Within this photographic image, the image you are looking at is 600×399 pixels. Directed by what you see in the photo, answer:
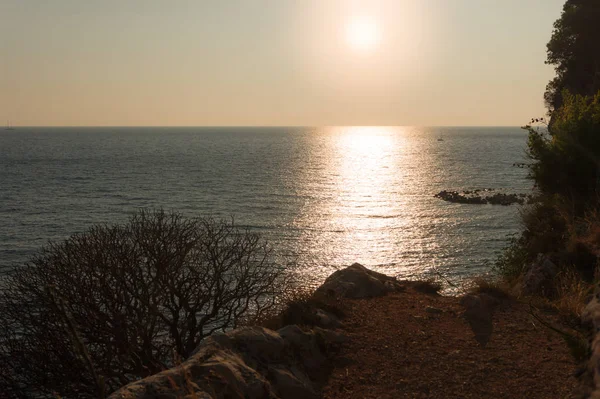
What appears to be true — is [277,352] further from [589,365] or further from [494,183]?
[494,183]

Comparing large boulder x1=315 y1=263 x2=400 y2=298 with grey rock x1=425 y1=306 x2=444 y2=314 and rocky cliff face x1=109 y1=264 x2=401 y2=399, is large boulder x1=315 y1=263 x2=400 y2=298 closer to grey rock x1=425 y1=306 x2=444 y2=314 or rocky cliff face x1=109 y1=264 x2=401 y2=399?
grey rock x1=425 y1=306 x2=444 y2=314

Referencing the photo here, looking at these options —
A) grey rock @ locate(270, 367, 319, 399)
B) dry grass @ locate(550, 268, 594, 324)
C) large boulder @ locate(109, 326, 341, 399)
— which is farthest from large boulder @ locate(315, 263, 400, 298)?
grey rock @ locate(270, 367, 319, 399)

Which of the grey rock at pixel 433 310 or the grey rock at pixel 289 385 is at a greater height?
the grey rock at pixel 289 385

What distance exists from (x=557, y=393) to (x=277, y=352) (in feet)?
18.1

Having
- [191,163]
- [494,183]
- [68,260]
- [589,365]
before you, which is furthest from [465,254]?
[191,163]

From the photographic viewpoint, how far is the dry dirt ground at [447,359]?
33.0 ft

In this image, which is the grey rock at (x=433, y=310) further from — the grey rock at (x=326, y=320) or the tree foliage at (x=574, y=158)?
the tree foliage at (x=574, y=158)

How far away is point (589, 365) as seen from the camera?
432cm

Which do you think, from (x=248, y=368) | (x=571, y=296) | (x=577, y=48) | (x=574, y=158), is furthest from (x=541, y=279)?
(x=577, y=48)

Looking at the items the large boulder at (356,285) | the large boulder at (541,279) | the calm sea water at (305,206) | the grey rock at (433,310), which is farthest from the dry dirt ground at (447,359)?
the calm sea water at (305,206)

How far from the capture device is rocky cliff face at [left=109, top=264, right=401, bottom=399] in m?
7.06

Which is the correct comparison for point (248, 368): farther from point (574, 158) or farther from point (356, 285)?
point (574, 158)

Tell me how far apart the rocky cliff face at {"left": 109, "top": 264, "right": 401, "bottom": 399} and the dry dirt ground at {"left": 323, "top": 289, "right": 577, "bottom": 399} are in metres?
0.58

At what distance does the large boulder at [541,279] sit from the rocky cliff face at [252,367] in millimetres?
7301
